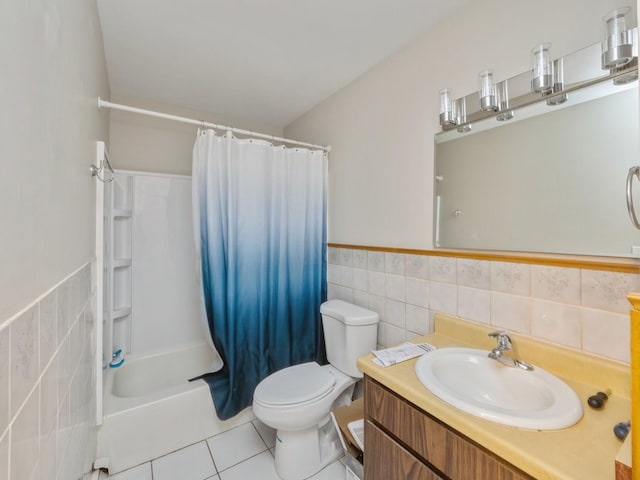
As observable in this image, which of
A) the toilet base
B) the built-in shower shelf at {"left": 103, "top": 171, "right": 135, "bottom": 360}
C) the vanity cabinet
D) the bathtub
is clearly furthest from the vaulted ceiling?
the toilet base

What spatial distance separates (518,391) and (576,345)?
255 millimetres

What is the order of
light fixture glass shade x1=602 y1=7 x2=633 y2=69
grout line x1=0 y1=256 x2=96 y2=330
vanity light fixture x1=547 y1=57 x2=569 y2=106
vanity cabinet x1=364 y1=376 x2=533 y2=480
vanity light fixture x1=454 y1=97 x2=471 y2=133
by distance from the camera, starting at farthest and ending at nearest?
vanity light fixture x1=454 y1=97 x2=471 y2=133 → vanity light fixture x1=547 y1=57 x2=569 y2=106 → light fixture glass shade x1=602 y1=7 x2=633 y2=69 → vanity cabinet x1=364 y1=376 x2=533 y2=480 → grout line x1=0 y1=256 x2=96 y2=330

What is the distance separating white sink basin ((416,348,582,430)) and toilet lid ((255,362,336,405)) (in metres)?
0.69

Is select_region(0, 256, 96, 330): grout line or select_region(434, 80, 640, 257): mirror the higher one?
select_region(434, 80, 640, 257): mirror

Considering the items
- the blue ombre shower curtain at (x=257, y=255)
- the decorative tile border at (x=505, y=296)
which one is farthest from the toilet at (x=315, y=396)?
the blue ombre shower curtain at (x=257, y=255)

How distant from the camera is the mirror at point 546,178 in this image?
0.91 m

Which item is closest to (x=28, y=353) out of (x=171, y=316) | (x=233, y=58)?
(x=233, y=58)

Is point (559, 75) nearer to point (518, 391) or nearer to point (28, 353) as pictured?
point (518, 391)

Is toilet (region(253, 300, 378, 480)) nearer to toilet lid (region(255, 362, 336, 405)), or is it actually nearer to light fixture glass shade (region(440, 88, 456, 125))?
toilet lid (region(255, 362, 336, 405))

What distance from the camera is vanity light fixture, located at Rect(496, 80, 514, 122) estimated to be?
115 cm

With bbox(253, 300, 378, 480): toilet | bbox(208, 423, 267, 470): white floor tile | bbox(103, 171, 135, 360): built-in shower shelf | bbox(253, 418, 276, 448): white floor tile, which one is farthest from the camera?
bbox(103, 171, 135, 360): built-in shower shelf

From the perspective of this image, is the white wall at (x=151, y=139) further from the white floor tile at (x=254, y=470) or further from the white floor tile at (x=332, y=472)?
the white floor tile at (x=332, y=472)

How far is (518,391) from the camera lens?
3.25 ft

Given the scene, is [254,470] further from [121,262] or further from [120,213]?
[120,213]
